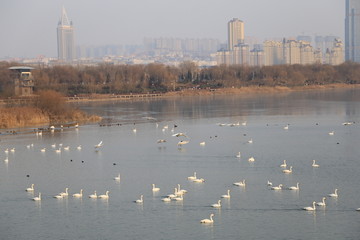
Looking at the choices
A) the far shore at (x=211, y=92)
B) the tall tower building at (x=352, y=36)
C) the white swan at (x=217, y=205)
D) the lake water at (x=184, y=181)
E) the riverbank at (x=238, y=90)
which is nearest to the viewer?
the lake water at (x=184, y=181)

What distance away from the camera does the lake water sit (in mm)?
12625

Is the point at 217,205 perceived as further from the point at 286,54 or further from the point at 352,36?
the point at 352,36

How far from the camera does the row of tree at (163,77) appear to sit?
200 ft

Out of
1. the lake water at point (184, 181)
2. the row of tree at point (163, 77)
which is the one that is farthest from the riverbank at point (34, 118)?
the row of tree at point (163, 77)

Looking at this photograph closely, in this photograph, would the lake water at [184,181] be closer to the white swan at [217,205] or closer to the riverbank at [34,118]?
the white swan at [217,205]

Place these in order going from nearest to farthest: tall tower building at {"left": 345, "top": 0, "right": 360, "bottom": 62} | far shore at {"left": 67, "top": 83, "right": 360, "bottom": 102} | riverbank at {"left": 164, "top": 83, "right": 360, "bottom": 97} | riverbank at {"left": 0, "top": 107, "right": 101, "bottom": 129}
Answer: riverbank at {"left": 0, "top": 107, "right": 101, "bottom": 129}, far shore at {"left": 67, "top": 83, "right": 360, "bottom": 102}, riverbank at {"left": 164, "top": 83, "right": 360, "bottom": 97}, tall tower building at {"left": 345, "top": 0, "right": 360, "bottom": 62}

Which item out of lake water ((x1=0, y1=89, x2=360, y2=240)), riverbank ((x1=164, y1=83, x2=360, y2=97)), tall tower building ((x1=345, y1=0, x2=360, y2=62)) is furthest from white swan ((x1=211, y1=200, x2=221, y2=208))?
tall tower building ((x1=345, y1=0, x2=360, y2=62))

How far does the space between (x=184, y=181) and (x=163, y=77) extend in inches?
2041

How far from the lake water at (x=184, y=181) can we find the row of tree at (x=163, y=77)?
31.6m

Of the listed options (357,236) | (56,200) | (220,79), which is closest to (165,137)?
(56,200)

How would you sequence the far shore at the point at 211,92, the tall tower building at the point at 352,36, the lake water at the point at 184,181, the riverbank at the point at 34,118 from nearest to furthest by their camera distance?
1. the lake water at the point at 184,181
2. the riverbank at the point at 34,118
3. the far shore at the point at 211,92
4. the tall tower building at the point at 352,36

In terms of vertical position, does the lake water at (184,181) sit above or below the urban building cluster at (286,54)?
below

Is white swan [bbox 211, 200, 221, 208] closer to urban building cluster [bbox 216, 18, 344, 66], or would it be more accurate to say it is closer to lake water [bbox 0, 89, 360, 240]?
lake water [bbox 0, 89, 360, 240]

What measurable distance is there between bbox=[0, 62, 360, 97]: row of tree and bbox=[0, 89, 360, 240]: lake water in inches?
1243
